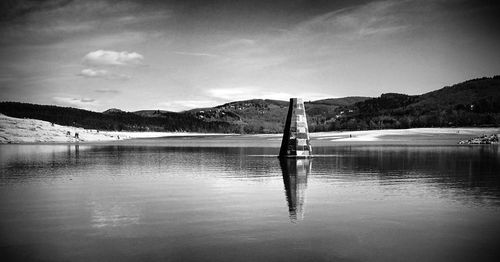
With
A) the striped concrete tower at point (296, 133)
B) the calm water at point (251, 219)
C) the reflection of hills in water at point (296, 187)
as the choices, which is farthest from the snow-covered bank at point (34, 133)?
the calm water at point (251, 219)

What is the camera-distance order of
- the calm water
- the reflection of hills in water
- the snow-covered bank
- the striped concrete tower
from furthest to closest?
1. the snow-covered bank
2. the striped concrete tower
3. the reflection of hills in water
4. the calm water

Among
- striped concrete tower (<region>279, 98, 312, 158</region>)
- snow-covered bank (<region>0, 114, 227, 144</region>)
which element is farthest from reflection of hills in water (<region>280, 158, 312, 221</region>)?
snow-covered bank (<region>0, 114, 227, 144</region>)

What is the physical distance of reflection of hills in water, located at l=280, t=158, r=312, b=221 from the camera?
44.8 feet

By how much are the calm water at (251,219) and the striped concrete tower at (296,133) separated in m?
12.0

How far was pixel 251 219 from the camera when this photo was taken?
12.5 meters

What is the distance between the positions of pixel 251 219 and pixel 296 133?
22.8 meters

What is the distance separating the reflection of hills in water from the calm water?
7 cm

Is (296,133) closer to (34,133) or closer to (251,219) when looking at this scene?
(251,219)

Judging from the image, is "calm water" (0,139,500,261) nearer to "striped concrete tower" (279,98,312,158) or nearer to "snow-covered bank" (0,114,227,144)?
"striped concrete tower" (279,98,312,158)

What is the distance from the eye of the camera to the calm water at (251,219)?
9.27 m

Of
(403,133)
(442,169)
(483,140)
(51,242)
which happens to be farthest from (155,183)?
(403,133)

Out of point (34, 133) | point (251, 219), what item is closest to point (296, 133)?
point (251, 219)

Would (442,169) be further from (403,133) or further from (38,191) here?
(403,133)

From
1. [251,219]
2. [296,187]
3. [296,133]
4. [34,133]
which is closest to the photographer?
[251,219]
